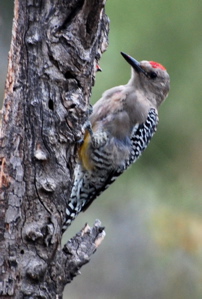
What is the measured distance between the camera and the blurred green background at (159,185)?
6406 mm

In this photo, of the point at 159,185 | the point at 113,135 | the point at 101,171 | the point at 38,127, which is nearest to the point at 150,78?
the point at 113,135

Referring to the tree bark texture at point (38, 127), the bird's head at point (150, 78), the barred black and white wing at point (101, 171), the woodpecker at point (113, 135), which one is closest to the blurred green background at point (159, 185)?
the bird's head at point (150, 78)

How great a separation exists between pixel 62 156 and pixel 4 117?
1.25ft

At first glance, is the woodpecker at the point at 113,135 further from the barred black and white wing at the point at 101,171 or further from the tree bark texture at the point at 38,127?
the tree bark texture at the point at 38,127

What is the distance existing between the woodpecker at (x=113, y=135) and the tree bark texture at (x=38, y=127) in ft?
4.42

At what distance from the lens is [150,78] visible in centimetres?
568

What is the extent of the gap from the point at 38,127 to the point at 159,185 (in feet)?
11.3

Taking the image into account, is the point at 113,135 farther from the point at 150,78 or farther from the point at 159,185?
the point at 159,185

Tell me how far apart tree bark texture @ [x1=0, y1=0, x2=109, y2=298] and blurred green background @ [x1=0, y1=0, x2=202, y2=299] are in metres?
2.60

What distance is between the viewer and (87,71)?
3688mm

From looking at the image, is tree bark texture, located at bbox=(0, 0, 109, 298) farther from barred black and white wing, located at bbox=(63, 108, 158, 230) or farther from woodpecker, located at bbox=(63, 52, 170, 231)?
→ barred black and white wing, located at bbox=(63, 108, 158, 230)

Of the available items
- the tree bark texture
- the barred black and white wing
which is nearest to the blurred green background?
the barred black and white wing

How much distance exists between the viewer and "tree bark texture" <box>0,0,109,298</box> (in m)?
3.52

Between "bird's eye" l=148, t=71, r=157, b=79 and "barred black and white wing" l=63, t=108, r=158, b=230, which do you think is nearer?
"barred black and white wing" l=63, t=108, r=158, b=230
